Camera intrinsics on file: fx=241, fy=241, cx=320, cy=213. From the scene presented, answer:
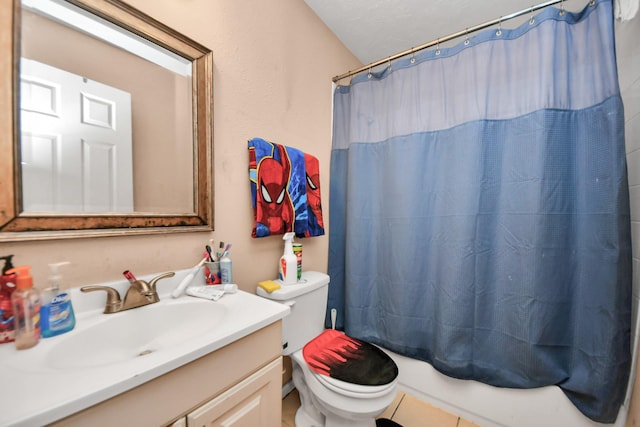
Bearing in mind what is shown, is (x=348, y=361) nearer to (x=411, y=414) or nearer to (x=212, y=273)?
(x=411, y=414)

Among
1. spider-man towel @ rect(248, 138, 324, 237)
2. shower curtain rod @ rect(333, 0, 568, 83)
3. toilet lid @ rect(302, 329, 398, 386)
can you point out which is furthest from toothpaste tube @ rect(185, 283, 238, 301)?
shower curtain rod @ rect(333, 0, 568, 83)

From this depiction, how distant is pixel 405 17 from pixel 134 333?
1947mm

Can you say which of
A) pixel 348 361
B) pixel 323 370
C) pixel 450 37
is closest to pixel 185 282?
pixel 323 370

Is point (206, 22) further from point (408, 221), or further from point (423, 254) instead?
point (423, 254)

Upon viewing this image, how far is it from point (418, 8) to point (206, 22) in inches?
44.4

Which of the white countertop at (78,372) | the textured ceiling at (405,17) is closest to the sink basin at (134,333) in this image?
the white countertop at (78,372)

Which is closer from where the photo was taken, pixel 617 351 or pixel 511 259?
pixel 617 351

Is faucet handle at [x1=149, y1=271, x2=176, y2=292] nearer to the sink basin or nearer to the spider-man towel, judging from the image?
the sink basin

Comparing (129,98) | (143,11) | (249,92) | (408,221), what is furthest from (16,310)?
(408,221)

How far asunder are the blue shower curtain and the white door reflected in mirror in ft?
3.90

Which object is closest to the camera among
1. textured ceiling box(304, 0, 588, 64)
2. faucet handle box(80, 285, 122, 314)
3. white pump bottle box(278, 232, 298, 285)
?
faucet handle box(80, 285, 122, 314)

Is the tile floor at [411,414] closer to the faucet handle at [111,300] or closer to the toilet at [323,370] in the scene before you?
the toilet at [323,370]

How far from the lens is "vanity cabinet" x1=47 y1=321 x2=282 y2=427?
17.8 inches

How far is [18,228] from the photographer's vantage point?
23.6 inches
